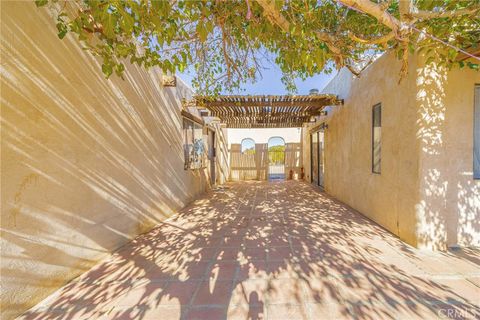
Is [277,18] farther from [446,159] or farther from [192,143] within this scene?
[192,143]

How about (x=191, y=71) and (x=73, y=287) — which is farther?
(x=191, y=71)

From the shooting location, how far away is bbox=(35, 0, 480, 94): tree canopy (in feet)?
7.02

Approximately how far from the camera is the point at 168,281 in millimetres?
2426

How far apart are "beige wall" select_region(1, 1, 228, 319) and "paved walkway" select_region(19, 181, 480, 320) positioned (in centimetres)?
33

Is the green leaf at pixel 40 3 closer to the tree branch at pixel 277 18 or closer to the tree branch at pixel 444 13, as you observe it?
the tree branch at pixel 277 18

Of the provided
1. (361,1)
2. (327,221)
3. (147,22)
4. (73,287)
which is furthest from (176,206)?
(361,1)

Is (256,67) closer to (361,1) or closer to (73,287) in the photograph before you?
(361,1)

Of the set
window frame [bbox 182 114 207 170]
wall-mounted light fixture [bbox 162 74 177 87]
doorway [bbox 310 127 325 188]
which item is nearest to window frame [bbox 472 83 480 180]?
doorway [bbox 310 127 325 188]

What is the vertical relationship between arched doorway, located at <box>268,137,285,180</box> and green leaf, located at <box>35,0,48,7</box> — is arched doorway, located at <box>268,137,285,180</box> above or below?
below

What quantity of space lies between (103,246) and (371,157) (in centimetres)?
507

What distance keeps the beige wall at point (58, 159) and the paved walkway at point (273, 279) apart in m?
0.33

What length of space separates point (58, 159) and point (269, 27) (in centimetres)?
291

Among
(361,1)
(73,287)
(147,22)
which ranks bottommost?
(73,287)

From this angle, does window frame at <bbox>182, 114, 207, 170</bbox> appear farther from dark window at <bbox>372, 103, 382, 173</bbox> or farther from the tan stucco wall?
the tan stucco wall
